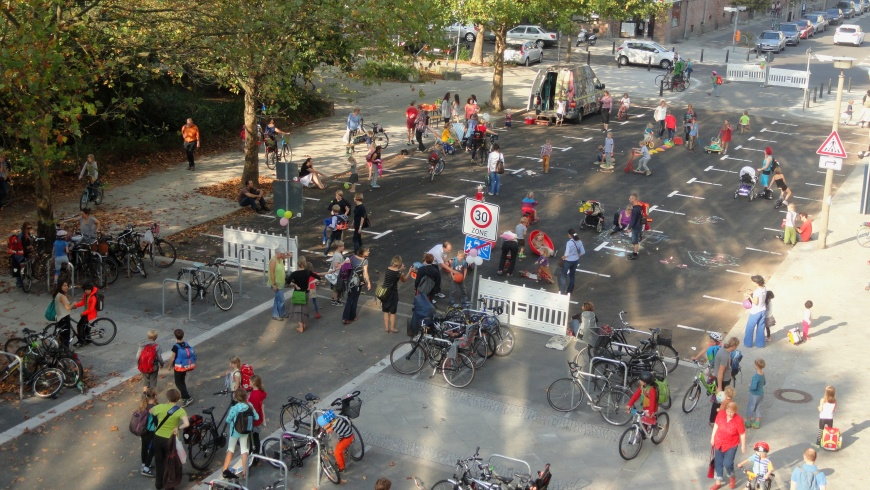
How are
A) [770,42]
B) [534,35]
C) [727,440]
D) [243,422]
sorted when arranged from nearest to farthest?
[243,422] → [727,440] → [534,35] → [770,42]

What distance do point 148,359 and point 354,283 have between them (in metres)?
4.60

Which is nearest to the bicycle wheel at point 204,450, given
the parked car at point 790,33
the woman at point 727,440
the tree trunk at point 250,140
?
the woman at point 727,440

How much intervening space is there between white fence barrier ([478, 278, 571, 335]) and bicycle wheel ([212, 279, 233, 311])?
16.0ft

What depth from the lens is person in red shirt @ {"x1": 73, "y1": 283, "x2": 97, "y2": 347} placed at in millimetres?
16406

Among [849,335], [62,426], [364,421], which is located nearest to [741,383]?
[849,335]

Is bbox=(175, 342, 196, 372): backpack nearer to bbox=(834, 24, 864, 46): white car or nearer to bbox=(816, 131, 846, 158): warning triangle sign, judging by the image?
bbox=(816, 131, 846, 158): warning triangle sign

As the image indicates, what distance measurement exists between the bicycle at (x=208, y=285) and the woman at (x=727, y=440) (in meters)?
9.85

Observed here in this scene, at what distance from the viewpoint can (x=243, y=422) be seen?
12.6 meters

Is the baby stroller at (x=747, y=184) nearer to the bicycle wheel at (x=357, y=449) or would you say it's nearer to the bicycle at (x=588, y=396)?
the bicycle at (x=588, y=396)

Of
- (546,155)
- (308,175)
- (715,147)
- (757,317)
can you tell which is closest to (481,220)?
(757,317)

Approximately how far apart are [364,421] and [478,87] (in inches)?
1279

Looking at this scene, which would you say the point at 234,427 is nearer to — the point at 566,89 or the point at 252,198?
the point at 252,198

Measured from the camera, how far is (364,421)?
1456cm

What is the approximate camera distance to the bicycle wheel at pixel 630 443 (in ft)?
44.7
